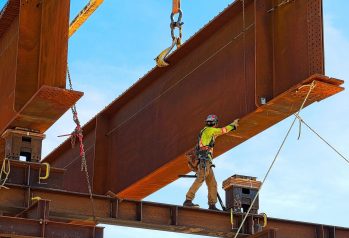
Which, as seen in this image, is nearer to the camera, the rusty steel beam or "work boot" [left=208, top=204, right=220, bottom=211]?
the rusty steel beam

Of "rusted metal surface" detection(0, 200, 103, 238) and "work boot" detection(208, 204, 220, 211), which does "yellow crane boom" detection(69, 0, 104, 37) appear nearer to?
"work boot" detection(208, 204, 220, 211)

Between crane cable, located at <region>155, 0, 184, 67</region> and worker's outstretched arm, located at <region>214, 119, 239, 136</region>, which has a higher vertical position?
crane cable, located at <region>155, 0, 184, 67</region>

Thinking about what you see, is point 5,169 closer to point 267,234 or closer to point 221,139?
point 221,139

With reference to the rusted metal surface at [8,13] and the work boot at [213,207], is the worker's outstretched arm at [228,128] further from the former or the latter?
the rusted metal surface at [8,13]

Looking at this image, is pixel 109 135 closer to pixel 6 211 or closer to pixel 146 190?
pixel 146 190

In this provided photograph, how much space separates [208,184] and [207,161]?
0.56m

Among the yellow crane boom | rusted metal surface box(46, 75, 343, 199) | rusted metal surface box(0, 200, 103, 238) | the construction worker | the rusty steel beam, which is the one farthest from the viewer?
the yellow crane boom

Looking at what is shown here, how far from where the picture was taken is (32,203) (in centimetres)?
1645

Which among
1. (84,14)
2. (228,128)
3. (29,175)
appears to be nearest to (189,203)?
(228,128)

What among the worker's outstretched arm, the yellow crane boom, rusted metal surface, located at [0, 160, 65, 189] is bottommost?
rusted metal surface, located at [0, 160, 65, 189]

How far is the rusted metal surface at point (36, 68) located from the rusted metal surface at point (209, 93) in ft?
10.4

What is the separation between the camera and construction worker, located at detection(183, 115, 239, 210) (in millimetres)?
17562

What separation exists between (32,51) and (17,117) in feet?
4.24

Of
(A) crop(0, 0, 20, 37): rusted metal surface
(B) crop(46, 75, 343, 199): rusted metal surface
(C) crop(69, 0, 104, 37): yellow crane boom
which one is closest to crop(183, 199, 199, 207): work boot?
(B) crop(46, 75, 343, 199): rusted metal surface
